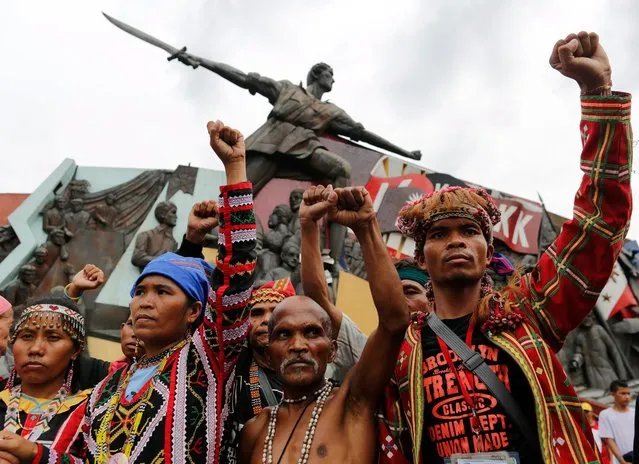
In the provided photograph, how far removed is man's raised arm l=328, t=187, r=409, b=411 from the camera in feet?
5.84

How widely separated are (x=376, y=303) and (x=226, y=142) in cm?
74

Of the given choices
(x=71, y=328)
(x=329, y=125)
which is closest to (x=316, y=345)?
(x=71, y=328)

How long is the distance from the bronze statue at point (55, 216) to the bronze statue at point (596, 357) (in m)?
9.13

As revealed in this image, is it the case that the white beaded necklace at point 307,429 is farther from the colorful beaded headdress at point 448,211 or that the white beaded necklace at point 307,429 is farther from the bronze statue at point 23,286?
the bronze statue at point 23,286

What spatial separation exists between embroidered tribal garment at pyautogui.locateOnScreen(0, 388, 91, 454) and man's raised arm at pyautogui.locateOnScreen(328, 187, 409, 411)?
1.05 metres

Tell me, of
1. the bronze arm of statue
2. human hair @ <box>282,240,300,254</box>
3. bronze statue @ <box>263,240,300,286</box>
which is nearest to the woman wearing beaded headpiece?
bronze statue @ <box>263,240,300,286</box>

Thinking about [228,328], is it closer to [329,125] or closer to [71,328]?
[71,328]

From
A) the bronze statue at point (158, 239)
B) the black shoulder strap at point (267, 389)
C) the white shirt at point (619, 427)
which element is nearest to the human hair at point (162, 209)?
the bronze statue at point (158, 239)

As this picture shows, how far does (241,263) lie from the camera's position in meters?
1.91

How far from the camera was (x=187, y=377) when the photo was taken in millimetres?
1944

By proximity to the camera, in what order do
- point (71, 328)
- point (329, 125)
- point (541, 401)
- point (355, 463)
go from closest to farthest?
1. point (541, 401)
2. point (355, 463)
3. point (71, 328)
4. point (329, 125)

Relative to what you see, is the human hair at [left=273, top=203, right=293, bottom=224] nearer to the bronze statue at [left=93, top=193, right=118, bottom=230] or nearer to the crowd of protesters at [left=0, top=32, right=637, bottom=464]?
the bronze statue at [left=93, top=193, right=118, bottom=230]

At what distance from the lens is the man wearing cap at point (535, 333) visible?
1652mm

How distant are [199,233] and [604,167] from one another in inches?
55.8
